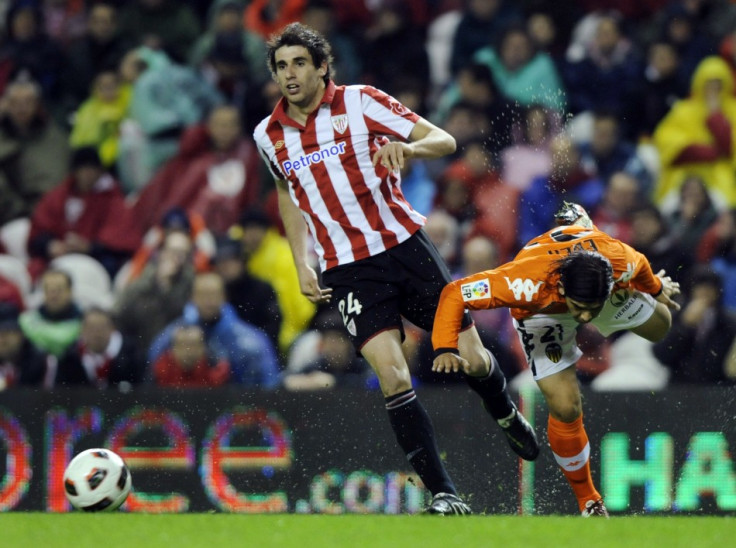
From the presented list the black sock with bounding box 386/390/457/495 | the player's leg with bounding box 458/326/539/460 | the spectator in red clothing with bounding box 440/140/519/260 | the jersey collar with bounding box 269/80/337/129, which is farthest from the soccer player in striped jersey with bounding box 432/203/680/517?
the spectator in red clothing with bounding box 440/140/519/260

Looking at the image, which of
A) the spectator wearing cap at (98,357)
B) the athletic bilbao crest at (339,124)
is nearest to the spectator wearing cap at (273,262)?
the spectator wearing cap at (98,357)

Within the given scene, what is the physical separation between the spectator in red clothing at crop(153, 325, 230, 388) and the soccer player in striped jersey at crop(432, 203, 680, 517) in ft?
8.28

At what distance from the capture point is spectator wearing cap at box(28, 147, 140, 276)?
432 inches

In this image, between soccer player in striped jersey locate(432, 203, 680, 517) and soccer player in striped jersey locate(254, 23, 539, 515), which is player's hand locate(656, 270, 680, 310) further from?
soccer player in striped jersey locate(254, 23, 539, 515)

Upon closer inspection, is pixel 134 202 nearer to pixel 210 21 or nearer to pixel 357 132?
pixel 210 21

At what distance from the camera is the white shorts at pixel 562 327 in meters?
7.06

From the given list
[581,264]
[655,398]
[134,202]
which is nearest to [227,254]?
[134,202]

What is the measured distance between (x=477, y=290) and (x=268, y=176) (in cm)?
485

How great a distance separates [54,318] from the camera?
10.1 meters

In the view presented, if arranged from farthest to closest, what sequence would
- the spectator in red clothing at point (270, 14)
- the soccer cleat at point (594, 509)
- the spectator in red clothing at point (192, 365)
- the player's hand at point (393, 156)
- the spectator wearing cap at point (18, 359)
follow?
the spectator in red clothing at point (270, 14), the spectator wearing cap at point (18, 359), the spectator in red clothing at point (192, 365), the soccer cleat at point (594, 509), the player's hand at point (393, 156)

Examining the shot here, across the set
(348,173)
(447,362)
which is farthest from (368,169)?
(447,362)

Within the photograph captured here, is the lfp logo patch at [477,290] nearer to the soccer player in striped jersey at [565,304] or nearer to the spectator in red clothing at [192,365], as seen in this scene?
the soccer player in striped jersey at [565,304]

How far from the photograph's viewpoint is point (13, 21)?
12.6 meters

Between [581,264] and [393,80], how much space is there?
5082 millimetres
